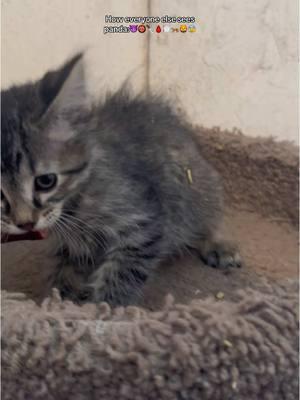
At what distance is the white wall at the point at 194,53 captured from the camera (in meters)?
1.81

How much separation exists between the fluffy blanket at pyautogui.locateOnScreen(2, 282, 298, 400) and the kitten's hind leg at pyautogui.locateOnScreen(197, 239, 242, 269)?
60cm

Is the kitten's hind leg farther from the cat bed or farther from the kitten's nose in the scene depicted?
the kitten's nose

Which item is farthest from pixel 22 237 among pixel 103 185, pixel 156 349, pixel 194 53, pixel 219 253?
pixel 194 53

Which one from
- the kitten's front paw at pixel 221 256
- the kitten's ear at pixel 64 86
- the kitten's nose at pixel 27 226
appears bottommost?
the kitten's front paw at pixel 221 256

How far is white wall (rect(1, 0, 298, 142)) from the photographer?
1814 millimetres

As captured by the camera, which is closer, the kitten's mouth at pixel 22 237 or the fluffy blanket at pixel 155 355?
the fluffy blanket at pixel 155 355

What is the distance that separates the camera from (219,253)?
1.65m

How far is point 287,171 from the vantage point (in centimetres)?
194

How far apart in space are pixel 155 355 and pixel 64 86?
0.59 meters

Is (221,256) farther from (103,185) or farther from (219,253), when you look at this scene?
(103,185)

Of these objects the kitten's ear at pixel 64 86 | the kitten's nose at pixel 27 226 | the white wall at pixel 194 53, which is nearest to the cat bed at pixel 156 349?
the kitten's nose at pixel 27 226

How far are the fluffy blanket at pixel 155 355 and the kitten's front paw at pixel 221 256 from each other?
23.7 inches

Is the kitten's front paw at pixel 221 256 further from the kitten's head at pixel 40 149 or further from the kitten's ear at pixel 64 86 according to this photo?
the kitten's ear at pixel 64 86

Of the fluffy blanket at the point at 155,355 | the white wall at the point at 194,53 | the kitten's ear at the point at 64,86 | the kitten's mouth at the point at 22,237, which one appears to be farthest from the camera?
the white wall at the point at 194,53
